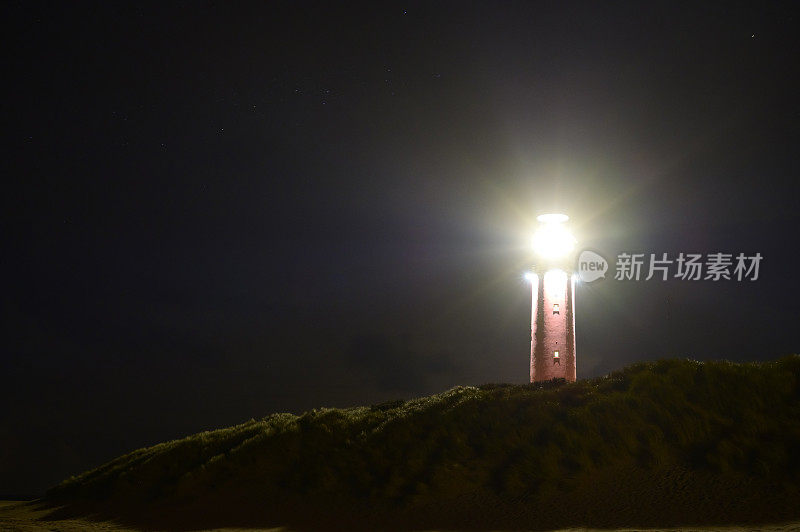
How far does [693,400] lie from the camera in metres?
16.5

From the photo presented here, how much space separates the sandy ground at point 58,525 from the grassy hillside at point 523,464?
45 cm

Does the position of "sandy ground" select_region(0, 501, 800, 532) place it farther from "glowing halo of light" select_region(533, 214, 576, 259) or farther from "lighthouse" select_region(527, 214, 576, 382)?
"glowing halo of light" select_region(533, 214, 576, 259)

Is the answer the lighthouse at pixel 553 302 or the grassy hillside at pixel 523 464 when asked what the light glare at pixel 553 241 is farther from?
the grassy hillside at pixel 523 464

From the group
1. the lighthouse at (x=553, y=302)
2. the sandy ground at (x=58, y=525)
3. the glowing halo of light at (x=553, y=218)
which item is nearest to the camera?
the sandy ground at (x=58, y=525)

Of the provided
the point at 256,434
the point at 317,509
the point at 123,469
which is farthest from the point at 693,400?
the point at 123,469

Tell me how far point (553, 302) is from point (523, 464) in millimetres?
20255

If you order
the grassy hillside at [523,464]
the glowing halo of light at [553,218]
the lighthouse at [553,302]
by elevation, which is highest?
the glowing halo of light at [553,218]

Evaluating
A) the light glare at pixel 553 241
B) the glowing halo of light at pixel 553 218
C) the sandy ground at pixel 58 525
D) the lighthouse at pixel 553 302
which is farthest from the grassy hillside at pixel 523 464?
the glowing halo of light at pixel 553 218

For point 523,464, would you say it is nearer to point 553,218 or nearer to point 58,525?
point 58,525

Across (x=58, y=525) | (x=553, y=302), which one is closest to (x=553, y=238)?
(x=553, y=302)

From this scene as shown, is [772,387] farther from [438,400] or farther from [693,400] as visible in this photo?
[438,400]

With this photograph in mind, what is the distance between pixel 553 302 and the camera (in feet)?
113

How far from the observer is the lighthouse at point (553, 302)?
3388cm

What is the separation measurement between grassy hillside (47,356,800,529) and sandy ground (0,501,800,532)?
45 cm
